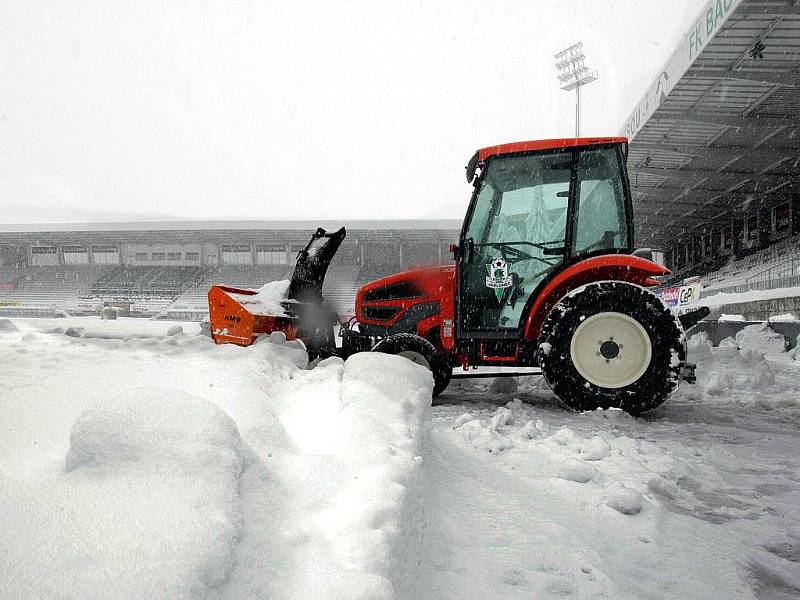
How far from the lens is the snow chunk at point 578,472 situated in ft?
8.15

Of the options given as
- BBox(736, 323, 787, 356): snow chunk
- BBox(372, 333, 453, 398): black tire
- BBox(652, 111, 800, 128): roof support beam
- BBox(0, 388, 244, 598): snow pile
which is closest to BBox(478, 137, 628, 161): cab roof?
BBox(372, 333, 453, 398): black tire

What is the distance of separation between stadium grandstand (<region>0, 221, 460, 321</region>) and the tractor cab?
27.3 meters

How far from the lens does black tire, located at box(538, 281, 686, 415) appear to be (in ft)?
12.6

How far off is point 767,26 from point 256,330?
10664mm

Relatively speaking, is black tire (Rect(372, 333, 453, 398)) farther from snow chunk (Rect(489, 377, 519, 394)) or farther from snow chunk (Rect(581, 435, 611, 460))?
snow chunk (Rect(581, 435, 611, 460))

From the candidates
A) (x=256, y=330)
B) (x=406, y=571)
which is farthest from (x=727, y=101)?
(x=406, y=571)

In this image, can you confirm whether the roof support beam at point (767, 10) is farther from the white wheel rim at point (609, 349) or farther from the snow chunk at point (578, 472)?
the snow chunk at point (578, 472)

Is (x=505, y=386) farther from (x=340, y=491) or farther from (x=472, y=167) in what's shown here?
(x=340, y=491)

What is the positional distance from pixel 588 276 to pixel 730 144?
15.0 metres

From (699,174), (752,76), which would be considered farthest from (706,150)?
(752,76)

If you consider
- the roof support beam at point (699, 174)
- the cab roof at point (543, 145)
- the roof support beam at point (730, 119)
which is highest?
the roof support beam at point (730, 119)

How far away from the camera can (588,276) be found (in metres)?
4.19

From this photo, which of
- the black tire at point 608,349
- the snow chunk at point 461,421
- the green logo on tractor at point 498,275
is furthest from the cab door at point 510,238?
the snow chunk at point 461,421

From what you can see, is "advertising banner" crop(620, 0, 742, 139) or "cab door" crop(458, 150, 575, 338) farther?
"advertising banner" crop(620, 0, 742, 139)
